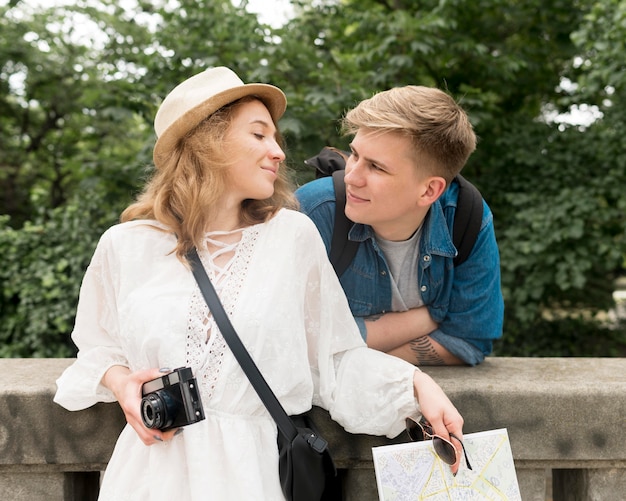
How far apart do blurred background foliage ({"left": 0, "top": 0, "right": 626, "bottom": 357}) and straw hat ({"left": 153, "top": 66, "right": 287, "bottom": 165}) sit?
1954mm

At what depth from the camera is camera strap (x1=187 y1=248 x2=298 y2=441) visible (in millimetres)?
1888

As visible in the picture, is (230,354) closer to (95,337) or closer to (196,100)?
(95,337)

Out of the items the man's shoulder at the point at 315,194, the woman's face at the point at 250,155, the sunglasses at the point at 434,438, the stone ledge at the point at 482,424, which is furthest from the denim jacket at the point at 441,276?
the sunglasses at the point at 434,438

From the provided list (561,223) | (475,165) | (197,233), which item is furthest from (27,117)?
(197,233)

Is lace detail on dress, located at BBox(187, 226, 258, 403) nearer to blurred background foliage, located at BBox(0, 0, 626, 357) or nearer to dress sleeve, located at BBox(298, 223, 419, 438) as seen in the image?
dress sleeve, located at BBox(298, 223, 419, 438)

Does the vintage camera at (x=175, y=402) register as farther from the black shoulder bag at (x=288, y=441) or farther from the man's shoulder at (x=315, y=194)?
the man's shoulder at (x=315, y=194)

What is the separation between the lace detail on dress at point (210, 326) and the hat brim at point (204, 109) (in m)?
0.39

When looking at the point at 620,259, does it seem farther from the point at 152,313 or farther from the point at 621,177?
the point at 152,313

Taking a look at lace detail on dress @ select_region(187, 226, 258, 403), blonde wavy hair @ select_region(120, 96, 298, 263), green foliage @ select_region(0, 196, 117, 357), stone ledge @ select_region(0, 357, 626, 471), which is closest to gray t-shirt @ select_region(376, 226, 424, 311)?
stone ledge @ select_region(0, 357, 626, 471)

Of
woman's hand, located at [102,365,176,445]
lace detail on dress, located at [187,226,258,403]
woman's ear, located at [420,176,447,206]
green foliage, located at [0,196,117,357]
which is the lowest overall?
green foliage, located at [0,196,117,357]

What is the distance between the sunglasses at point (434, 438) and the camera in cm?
193

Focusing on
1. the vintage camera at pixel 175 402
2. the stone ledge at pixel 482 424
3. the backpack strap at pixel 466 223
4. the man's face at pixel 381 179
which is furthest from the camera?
the backpack strap at pixel 466 223

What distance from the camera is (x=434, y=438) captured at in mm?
1936

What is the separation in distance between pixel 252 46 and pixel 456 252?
2.99 metres
